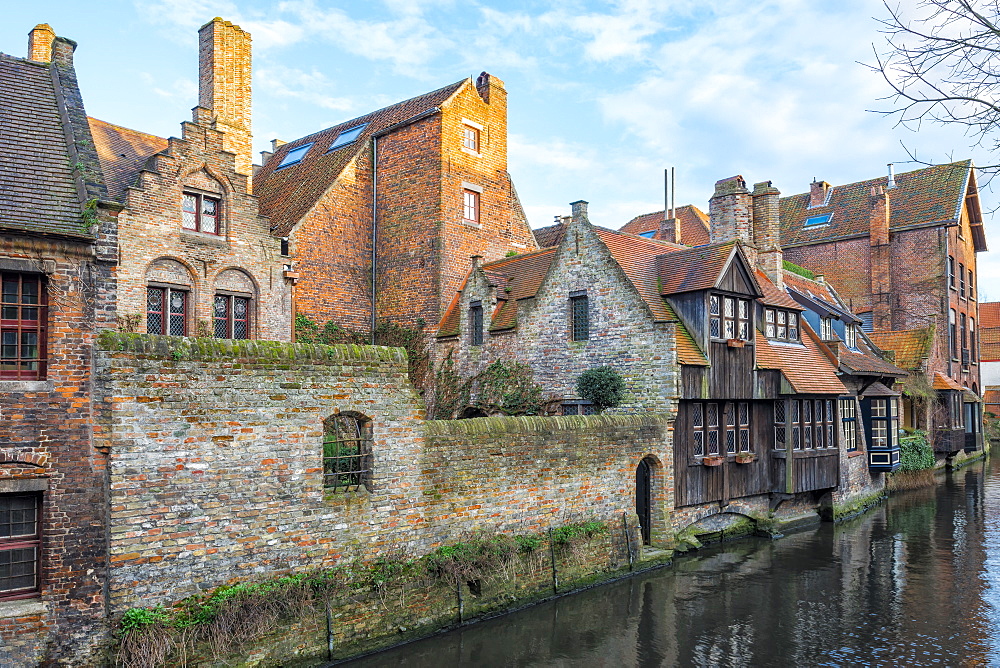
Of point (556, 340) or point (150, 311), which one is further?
point (556, 340)

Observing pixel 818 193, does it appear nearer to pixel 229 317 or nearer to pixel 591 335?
pixel 591 335

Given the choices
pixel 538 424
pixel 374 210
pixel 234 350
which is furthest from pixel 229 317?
pixel 234 350

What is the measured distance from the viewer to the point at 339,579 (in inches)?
448

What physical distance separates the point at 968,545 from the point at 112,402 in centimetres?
2054

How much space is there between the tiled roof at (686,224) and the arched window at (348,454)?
100ft

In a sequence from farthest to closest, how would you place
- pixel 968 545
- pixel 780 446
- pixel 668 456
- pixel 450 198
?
1. pixel 450 198
2. pixel 780 446
3. pixel 968 545
4. pixel 668 456

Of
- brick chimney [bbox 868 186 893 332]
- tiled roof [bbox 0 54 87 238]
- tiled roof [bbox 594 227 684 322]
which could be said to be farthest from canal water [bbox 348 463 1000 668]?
brick chimney [bbox 868 186 893 332]

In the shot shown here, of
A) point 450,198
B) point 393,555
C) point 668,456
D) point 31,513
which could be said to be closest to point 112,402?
point 31,513

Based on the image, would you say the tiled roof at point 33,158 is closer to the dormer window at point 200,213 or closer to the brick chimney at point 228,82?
the dormer window at point 200,213

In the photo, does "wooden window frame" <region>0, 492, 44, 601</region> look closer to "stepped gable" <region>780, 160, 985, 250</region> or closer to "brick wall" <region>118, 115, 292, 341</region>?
"brick wall" <region>118, 115, 292, 341</region>

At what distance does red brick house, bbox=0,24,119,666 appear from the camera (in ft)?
30.0

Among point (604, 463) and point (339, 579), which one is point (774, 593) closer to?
point (604, 463)

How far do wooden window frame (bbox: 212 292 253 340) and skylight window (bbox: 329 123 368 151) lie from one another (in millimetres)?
9358

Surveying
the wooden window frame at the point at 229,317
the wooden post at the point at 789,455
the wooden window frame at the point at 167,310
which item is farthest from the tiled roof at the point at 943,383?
the wooden window frame at the point at 167,310
